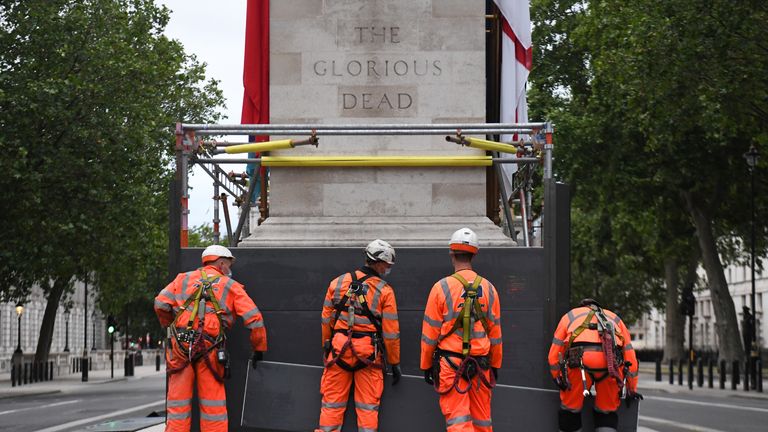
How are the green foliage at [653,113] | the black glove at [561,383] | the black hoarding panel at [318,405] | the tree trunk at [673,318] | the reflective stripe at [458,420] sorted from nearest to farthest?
the reflective stripe at [458,420]
the black hoarding panel at [318,405]
the black glove at [561,383]
the green foliage at [653,113]
the tree trunk at [673,318]

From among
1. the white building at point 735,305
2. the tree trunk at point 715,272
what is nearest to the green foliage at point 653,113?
the tree trunk at point 715,272

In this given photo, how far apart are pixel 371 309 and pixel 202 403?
1.49m

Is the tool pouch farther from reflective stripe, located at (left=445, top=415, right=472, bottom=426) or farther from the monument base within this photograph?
reflective stripe, located at (left=445, top=415, right=472, bottom=426)

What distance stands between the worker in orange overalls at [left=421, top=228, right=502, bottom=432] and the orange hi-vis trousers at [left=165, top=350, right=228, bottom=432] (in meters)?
1.59

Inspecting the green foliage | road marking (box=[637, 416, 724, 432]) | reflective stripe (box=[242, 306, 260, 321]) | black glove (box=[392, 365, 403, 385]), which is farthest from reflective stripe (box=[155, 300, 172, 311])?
the green foliage

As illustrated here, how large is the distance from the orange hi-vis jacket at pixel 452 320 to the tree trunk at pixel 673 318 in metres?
53.1

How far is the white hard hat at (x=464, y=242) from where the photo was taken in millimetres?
9414

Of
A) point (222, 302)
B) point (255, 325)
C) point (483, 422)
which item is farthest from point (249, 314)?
point (483, 422)

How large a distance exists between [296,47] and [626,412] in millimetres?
4429

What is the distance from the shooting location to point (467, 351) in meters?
9.29

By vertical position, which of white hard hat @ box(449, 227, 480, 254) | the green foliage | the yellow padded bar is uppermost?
the green foliage

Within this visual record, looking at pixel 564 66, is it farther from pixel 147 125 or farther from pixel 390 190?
pixel 390 190

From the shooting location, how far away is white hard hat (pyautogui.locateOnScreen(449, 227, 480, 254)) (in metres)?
9.41

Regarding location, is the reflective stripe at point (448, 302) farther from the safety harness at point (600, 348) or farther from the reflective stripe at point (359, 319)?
the safety harness at point (600, 348)
